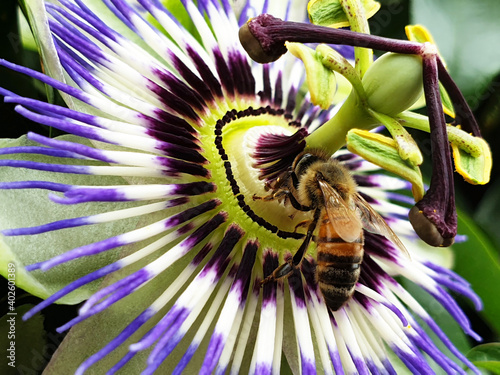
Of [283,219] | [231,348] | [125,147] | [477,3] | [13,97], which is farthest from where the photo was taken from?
[477,3]

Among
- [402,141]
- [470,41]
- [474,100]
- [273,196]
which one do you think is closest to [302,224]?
[273,196]

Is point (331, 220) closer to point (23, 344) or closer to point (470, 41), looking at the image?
point (23, 344)

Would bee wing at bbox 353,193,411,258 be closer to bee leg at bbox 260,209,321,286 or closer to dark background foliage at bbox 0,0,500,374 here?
bee leg at bbox 260,209,321,286

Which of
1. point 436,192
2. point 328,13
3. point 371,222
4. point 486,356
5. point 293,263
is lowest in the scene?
point 486,356

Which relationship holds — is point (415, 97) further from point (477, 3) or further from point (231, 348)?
point (477, 3)

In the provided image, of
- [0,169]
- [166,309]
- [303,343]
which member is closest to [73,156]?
[0,169]

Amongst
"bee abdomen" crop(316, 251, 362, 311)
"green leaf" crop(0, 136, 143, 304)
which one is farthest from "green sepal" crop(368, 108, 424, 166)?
"green leaf" crop(0, 136, 143, 304)
